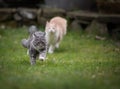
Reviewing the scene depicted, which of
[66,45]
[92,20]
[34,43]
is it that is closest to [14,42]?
[66,45]

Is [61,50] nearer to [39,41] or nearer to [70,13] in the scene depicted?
[70,13]

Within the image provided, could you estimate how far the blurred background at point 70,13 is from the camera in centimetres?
1506

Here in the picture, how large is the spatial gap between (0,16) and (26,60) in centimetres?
700

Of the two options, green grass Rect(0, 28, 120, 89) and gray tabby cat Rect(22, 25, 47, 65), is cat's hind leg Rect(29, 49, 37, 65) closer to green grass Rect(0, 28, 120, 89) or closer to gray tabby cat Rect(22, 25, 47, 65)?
gray tabby cat Rect(22, 25, 47, 65)

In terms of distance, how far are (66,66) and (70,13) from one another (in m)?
6.73

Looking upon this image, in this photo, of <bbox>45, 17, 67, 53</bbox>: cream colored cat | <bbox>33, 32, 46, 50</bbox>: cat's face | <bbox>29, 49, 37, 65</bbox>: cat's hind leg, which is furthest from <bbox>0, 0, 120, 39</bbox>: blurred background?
<bbox>33, 32, 46, 50</bbox>: cat's face

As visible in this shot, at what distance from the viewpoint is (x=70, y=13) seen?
1636cm

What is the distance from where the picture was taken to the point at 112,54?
473 inches

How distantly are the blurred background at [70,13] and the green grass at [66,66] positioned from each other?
708 mm

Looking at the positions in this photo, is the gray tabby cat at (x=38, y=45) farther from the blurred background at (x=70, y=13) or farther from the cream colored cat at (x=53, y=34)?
the blurred background at (x=70, y=13)

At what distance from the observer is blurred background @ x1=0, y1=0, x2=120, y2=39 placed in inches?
593

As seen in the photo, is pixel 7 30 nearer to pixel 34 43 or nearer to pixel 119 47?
pixel 119 47

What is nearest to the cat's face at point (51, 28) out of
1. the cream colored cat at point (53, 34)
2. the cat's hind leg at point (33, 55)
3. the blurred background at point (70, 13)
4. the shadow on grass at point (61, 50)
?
the cream colored cat at point (53, 34)

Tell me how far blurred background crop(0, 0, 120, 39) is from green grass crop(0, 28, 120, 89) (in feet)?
2.32
